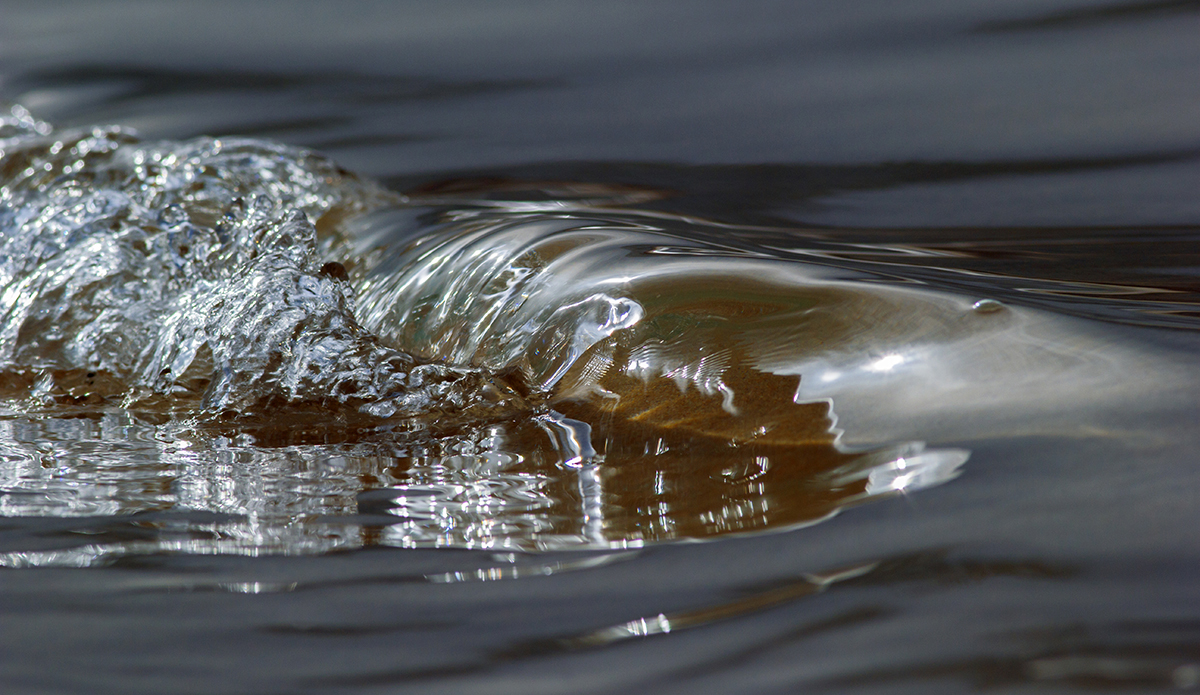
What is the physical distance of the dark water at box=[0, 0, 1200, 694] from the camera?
0.52m

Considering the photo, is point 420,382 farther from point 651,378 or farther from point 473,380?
point 651,378

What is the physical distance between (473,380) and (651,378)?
0.17 m

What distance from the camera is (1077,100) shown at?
1.59 m

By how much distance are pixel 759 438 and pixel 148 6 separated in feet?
6.89

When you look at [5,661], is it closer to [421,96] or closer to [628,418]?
[628,418]

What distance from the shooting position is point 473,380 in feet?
3.00

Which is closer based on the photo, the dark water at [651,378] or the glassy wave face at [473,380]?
the dark water at [651,378]

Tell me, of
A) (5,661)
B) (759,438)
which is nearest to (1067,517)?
(759,438)

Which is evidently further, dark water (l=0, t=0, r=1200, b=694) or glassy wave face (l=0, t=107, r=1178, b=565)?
glassy wave face (l=0, t=107, r=1178, b=565)

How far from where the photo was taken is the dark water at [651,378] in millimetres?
525

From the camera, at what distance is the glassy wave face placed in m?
0.68

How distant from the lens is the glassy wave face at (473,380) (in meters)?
0.68

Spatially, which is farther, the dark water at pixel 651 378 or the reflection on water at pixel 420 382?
the reflection on water at pixel 420 382

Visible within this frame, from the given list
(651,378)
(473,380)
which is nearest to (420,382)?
(473,380)
